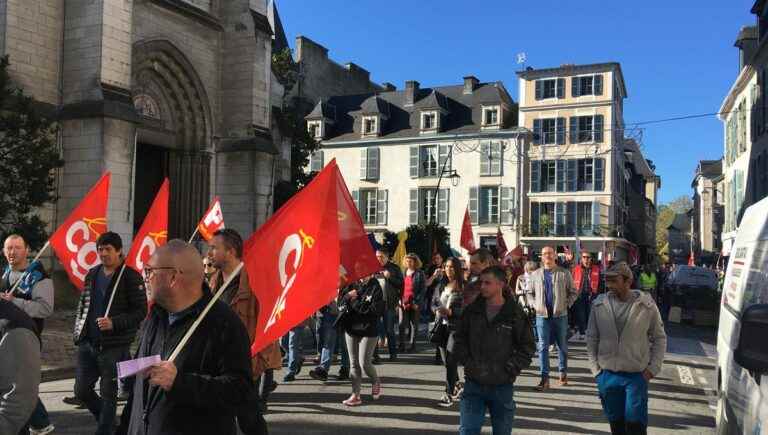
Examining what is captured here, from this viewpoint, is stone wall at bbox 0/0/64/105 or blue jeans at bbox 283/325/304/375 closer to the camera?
blue jeans at bbox 283/325/304/375

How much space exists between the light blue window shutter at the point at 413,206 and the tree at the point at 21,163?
3425cm

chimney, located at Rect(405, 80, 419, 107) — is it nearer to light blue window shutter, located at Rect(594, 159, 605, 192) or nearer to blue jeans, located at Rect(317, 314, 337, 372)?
light blue window shutter, located at Rect(594, 159, 605, 192)

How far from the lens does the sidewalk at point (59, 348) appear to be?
9000 mm

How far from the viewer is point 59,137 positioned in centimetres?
1587

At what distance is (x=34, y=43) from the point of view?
15.8m

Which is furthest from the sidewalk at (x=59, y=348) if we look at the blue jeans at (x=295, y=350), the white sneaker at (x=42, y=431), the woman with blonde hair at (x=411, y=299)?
the woman with blonde hair at (x=411, y=299)

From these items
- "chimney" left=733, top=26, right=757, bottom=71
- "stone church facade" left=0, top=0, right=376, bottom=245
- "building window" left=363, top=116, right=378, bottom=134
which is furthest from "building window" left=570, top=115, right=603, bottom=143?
"stone church facade" left=0, top=0, right=376, bottom=245

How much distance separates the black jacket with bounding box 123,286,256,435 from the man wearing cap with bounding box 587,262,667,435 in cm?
312

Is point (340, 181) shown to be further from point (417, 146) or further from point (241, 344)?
point (417, 146)

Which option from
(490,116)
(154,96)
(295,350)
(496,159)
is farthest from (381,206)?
(295,350)

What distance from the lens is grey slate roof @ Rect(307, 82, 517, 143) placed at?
154 feet

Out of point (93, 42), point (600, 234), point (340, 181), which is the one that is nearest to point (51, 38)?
point (93, 42)

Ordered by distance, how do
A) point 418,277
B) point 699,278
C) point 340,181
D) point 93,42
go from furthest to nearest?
1. point 699,278
2. point 93,42
3. point 418,277
4. point 340,181

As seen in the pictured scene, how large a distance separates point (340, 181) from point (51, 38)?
13555mm
